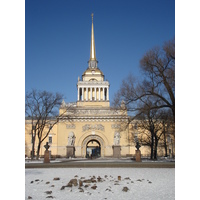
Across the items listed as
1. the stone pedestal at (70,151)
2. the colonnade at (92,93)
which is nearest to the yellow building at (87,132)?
the stone pedestal at (70,151)

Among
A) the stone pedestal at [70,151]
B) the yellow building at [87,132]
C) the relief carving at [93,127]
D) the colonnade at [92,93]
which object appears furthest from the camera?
the colonnade at [92,93]

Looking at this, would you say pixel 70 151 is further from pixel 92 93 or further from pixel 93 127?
pixel 92 93

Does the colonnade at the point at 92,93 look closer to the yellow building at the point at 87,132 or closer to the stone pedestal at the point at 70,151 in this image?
the yellow building at the point at 87,132

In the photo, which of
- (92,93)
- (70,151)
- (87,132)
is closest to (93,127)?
(87,132)

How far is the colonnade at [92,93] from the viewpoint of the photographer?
53.9 m

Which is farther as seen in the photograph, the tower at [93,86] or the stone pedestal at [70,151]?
the tower at [93,86]

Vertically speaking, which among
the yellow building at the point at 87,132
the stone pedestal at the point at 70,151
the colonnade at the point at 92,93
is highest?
the colonnade at the point at 92,93

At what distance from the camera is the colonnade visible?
177 ft

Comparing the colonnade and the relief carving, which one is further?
the colonnade

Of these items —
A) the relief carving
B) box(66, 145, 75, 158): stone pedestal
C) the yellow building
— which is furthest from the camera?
the relief carving

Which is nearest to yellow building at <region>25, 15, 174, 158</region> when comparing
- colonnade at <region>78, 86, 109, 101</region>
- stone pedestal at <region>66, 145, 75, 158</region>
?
stone pedestal at <region>66, 145, 75, 158</region>

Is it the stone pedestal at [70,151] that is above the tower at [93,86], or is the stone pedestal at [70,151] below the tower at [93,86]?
below

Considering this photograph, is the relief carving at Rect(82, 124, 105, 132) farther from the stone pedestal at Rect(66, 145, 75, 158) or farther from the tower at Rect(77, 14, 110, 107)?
the tower at Rect(77, 14, 110, 107)
